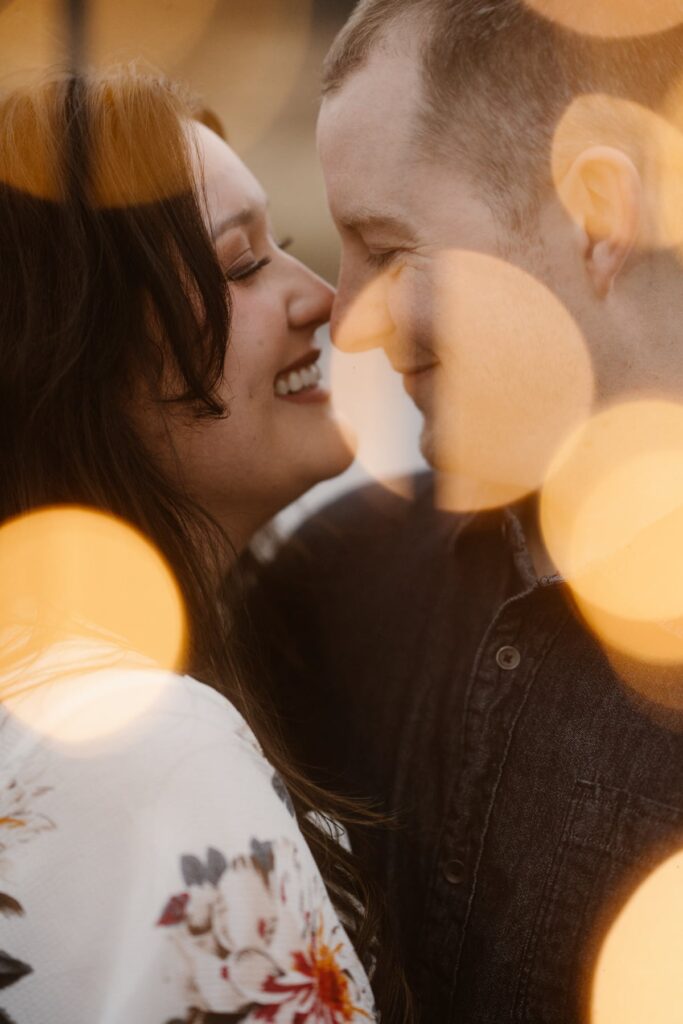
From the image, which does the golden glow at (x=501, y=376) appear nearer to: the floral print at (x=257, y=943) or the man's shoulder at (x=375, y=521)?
the man's shoulder at (x=375, y=521)

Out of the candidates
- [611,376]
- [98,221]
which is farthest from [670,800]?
[98,221]

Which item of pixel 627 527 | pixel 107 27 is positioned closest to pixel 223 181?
pixel 627 527

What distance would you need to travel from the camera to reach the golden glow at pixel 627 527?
1.38 m

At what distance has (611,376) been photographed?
56.9 inches

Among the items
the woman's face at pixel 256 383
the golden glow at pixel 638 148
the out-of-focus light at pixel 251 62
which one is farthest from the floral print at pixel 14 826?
the out-of-focus light at pixel 251 62

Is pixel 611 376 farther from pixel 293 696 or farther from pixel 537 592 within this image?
pixel 293 696

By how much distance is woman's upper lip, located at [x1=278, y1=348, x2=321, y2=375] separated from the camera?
1636mm

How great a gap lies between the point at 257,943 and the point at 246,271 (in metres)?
1.04

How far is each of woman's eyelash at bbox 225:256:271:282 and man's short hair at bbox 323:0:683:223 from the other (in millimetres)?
329

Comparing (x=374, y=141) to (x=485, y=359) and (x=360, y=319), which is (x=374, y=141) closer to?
(x=360, y=319)

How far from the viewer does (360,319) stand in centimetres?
161

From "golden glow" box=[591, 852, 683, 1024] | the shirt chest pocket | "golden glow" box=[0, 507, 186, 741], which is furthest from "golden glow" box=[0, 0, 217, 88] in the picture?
"golden glow" box=[591, 852, 683, 1024]

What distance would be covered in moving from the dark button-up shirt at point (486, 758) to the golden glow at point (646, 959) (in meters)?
0.02

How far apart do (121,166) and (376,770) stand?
1.07 metres
